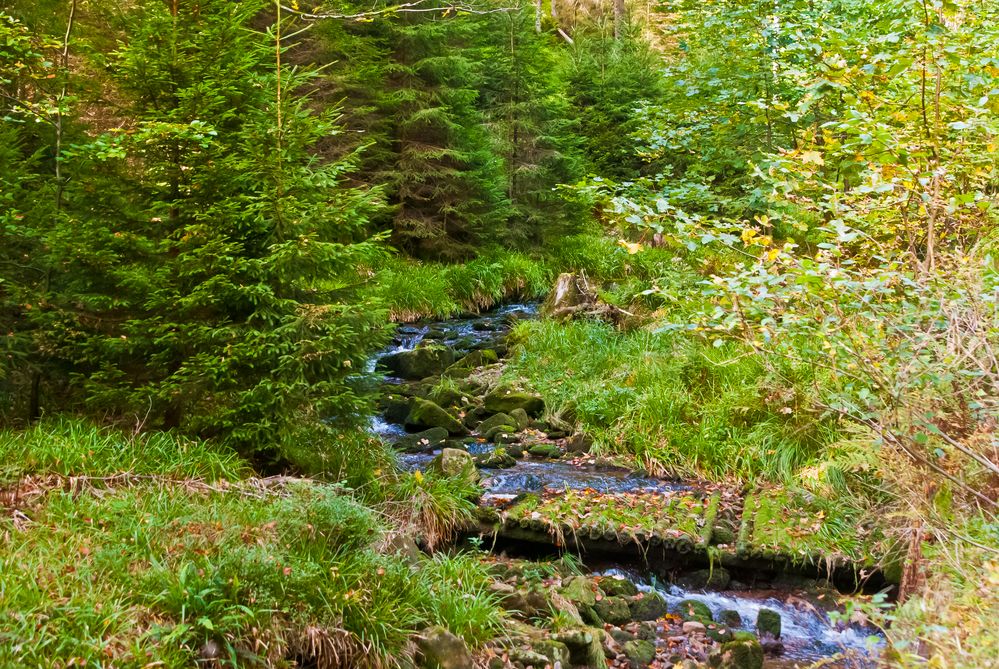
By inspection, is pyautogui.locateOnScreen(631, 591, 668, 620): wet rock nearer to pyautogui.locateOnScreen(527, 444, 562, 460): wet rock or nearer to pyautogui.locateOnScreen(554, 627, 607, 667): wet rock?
pyautogui.locateOnScreen(554, 627, 607, 667): wet rock

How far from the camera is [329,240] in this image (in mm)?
5906

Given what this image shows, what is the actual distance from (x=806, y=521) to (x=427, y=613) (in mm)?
3751

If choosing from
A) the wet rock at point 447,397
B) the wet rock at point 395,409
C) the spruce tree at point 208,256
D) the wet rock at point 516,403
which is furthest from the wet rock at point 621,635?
the wet rock at point 447,397

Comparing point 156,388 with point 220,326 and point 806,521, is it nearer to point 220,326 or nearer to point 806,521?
point 220,326

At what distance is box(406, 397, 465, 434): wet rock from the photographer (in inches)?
343

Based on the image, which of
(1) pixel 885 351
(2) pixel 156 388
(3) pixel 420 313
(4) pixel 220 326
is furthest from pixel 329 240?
(3) pixel 420 313

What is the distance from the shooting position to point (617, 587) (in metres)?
5.53

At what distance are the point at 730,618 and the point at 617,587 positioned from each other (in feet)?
2.87

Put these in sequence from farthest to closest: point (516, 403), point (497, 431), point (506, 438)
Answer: point (516, 403) < point (497, 431) < point (506, 438)

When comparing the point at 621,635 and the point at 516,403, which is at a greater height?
the point at 516,403

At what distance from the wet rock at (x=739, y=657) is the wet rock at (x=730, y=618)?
1.96 feet

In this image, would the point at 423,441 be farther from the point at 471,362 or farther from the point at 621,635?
the point at 621,635

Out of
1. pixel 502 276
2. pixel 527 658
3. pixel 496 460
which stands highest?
pixel 502 276

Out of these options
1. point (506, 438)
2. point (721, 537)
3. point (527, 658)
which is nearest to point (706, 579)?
point (721, 537)
